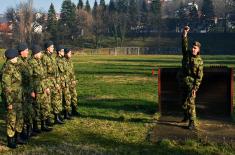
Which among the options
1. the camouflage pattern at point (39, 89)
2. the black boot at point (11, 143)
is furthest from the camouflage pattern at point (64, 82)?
the black boot at point (11, 143)

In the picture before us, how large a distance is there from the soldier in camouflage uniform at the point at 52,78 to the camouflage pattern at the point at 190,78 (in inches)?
130

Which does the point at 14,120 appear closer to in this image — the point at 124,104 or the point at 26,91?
the point at 26,91

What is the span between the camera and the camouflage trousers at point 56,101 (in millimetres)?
12297

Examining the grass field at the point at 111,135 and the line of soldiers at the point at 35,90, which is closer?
the grass field at the point at 111,135

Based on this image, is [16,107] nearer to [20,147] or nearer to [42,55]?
[20,147]

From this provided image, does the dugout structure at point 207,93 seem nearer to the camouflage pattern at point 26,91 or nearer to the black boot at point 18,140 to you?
the camouflage pattern at point 26,91

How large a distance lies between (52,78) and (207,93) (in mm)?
4615

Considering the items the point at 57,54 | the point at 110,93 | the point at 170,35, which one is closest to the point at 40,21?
the point at 170,35

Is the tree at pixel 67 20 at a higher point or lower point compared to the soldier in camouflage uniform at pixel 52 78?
higher

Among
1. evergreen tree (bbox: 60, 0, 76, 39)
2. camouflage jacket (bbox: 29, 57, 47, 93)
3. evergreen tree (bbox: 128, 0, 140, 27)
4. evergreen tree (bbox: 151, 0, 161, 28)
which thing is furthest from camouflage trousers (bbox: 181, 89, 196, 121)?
evergreen tree (bbox: 128, 0, 140, 27)

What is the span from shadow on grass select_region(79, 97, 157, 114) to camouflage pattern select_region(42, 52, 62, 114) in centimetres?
332

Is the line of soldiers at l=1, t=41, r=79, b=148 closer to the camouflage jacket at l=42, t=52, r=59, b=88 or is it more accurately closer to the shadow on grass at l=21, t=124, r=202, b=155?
the camouflage jacket at l=42, t=52, r=59, b=88

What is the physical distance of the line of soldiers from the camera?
9883 mm

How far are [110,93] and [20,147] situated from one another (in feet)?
34.6
